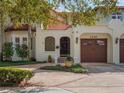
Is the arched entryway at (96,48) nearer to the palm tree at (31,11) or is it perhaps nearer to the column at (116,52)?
the column at (116,52)

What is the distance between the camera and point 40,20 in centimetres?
1761

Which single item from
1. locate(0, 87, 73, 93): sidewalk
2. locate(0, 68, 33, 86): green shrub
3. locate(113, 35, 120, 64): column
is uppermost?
locate(113, 35, 120, 64): column

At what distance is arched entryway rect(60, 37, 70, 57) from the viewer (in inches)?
1422

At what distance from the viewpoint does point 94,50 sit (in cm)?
3662

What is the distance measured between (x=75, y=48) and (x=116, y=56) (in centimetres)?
392

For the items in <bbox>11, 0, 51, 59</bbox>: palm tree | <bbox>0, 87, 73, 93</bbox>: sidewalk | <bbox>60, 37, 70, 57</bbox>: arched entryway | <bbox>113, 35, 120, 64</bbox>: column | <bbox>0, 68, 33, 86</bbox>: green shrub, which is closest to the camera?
<bbox>11, 0, 51, 59</bbox>: palm tree

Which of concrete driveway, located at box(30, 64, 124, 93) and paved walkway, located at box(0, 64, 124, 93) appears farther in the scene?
concrete driveway, located at box(30, 64, 124, 93)

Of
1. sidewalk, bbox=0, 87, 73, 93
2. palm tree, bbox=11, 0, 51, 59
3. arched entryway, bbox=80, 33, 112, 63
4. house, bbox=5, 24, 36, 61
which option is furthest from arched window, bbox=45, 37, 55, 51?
sidewalk, bbox=0, 87, 73, 93

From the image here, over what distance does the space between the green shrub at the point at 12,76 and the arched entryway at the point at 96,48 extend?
18.8 m

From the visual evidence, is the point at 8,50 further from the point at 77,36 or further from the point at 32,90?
the point at 32,90

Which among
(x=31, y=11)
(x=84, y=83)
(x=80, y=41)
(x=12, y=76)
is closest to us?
(x=31, y=11)

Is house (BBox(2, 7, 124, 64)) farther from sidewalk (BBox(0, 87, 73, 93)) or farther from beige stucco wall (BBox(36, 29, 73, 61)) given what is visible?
sidewalk (BBox(0, 87, 73, 93))

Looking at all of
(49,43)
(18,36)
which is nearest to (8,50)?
(18,36)

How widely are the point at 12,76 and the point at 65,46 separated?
18.9 metres
